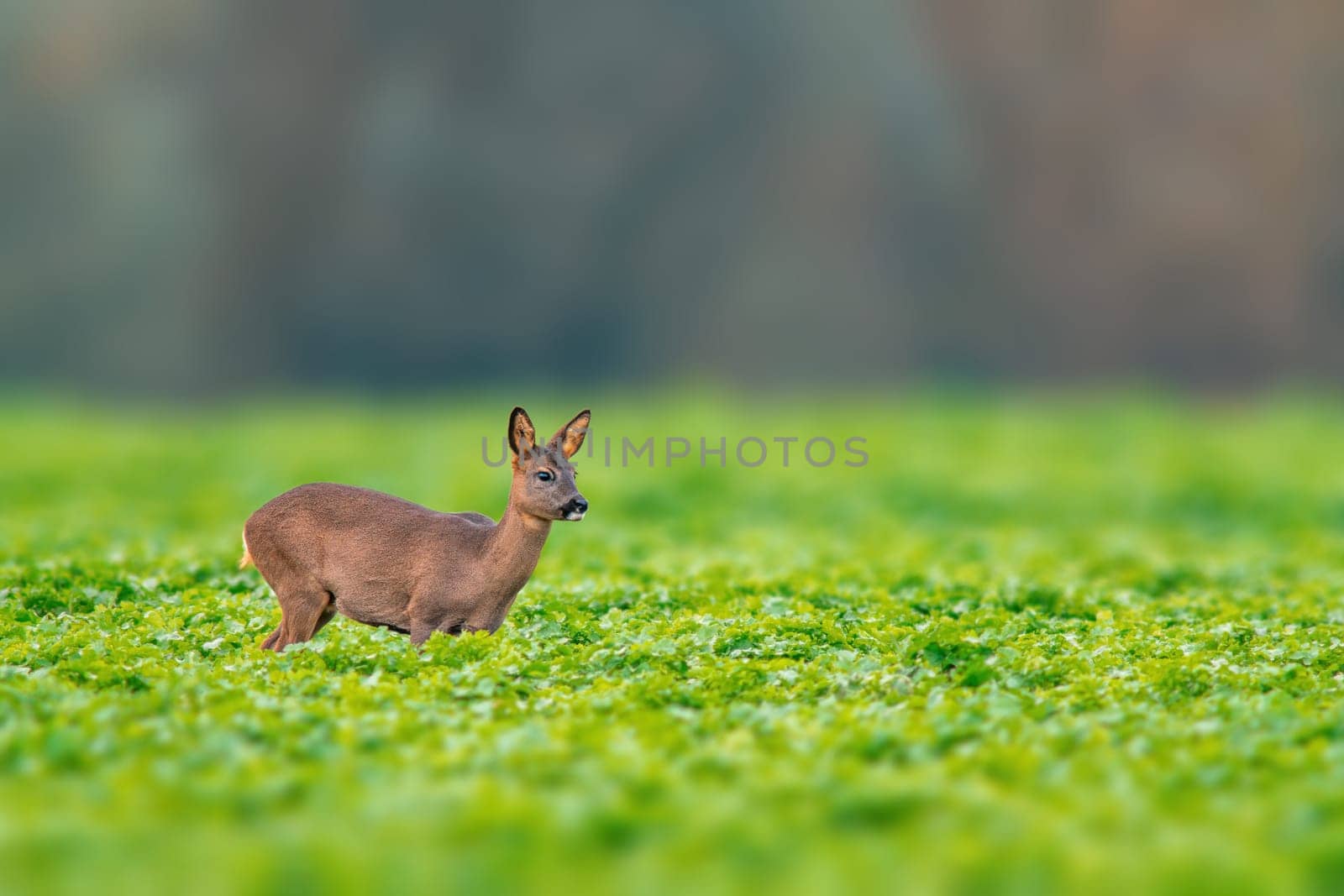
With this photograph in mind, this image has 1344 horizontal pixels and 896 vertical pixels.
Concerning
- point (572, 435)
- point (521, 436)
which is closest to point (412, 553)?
point (521, 436)

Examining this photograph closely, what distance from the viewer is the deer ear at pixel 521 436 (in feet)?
27.8

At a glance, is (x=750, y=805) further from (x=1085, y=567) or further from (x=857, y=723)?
(x=1085, y=567)

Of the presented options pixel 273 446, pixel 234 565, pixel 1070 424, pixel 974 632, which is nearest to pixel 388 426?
pixel 273 446

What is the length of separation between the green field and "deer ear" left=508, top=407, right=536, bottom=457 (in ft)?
3.63

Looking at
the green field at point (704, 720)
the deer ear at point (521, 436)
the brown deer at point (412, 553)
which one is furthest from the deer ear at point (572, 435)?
the green field at point (704, 720)

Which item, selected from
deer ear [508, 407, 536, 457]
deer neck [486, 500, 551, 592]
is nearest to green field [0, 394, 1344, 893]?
deer neck [486, 500, 551, 592]

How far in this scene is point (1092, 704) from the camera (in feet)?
25.4

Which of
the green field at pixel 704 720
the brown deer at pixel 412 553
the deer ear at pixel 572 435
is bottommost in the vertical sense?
the green field at pixel 704 720

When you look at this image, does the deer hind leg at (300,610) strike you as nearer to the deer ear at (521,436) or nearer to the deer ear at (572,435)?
the deer ear at (521,436)

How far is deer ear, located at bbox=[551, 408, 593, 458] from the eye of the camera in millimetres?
8633

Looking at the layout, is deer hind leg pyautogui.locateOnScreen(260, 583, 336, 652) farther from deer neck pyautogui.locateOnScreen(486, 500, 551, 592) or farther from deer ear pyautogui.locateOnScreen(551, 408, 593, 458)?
deer ear pyautogui.locateOnScreen(551, 408, 593, 458)

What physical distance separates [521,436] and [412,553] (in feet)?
2.98

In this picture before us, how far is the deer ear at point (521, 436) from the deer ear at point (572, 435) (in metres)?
0.16

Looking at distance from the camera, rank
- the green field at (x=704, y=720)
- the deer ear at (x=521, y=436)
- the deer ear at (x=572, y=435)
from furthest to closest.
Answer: the deer ear at (x=572, y=435), the deer ear at (x=521, y=436), the green field at (x=704, y=720)
